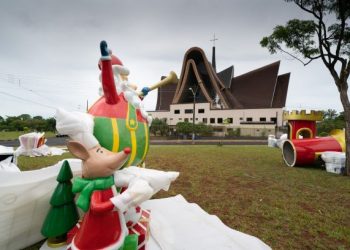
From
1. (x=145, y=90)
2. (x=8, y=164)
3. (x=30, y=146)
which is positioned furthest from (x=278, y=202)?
(x=30, y=146)

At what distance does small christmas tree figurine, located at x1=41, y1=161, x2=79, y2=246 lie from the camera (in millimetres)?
2670

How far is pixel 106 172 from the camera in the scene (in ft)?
6.88

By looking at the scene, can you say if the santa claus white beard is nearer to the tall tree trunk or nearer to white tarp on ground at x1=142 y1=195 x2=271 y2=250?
white tarp on ground at x1=142 y1=195 x2=271 y2=250

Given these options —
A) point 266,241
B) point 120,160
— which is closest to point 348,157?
point 266,241

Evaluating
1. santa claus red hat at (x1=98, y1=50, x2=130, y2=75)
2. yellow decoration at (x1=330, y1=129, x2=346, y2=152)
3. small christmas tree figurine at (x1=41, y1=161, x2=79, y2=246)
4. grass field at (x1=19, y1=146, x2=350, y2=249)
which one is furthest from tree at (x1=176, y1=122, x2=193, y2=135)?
santa claus red hat at (x1=98, y1=50, x2=130, y2=75)

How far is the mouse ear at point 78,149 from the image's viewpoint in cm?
203

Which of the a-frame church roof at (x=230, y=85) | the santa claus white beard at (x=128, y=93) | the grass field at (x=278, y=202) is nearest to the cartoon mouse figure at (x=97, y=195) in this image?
the santa claus white beard at (x=128, y=93)

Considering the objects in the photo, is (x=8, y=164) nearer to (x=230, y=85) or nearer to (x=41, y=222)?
(x=41, y=222)

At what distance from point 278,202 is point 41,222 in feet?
14.7

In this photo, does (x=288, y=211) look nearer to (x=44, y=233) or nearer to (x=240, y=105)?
(x=44, y=233)

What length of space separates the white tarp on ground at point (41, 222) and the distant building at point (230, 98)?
3142 centimetres

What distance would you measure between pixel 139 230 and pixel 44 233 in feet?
3.87

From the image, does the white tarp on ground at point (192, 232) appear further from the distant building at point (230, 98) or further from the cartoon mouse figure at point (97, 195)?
the distant building at point (230, 98)

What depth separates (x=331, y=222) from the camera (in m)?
3.84
